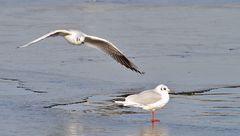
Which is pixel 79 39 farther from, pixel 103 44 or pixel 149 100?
pixel 149 100

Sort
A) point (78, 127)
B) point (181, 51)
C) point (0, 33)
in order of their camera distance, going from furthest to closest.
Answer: point (0, 33)
point (181, 51)
point (78, 127)

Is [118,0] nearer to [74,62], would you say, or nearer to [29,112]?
[74,62]

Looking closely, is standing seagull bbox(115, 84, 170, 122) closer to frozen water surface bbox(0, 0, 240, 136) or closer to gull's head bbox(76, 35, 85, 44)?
frozen water surface bbox(0, 0, 240, 136)

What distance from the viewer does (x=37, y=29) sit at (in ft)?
58.5

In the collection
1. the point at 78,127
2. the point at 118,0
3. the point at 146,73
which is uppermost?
the point at 118,0

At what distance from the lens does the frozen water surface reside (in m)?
9.35

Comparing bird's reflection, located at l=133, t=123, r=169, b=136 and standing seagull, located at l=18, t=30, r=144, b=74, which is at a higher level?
standing seagull, located at l=18, t=30, r=144, b=74

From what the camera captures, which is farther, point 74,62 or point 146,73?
point 74,62

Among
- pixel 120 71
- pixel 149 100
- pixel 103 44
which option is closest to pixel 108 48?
pixel 103 44

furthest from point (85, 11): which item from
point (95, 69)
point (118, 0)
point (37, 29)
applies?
point (95, 69)

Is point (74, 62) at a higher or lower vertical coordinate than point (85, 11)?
lower

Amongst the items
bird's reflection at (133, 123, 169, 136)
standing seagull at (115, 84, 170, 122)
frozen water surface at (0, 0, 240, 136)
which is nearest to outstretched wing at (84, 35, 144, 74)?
frozen water surface at (0, 0, 240, 136)

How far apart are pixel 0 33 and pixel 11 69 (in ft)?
13.4

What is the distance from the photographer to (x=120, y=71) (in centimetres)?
1353
